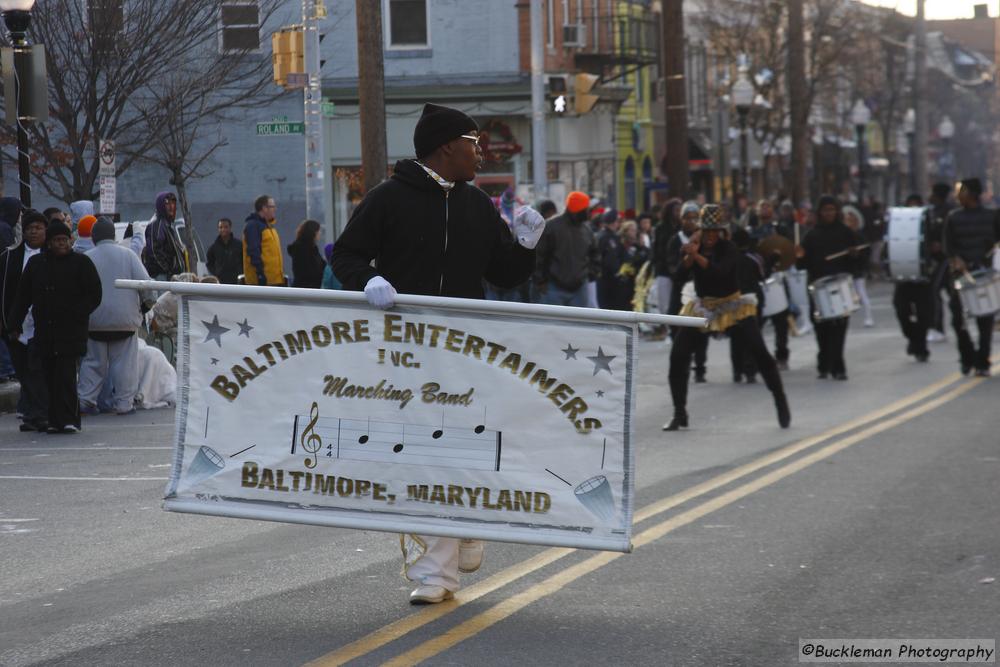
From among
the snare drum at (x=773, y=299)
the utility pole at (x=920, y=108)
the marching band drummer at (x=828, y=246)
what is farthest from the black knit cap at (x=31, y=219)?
the utility pole at (x=920, y=108)

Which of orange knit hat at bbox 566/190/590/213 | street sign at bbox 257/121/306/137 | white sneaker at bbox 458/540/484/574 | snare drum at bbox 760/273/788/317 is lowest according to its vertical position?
white sneaker at bbox 458/540/484/574

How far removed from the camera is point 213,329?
6.94 m

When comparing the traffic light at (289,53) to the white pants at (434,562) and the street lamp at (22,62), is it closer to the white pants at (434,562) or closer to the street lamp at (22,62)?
the street lamp at (22,62)

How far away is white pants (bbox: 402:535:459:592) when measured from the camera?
23.2 feet

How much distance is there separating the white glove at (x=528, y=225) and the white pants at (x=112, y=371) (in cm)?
947

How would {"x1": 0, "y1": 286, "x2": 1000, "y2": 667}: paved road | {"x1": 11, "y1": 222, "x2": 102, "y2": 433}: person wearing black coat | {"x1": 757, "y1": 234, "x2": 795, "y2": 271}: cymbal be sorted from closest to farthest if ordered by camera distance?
{"x1": 0, "y1": 286, "x2": 1000, "y2": 667}: paved road, {"x1": 11, "y1": 222, "x2": 102, "y2": 433}: person wearing black coat, {"x1": 757, "y1": 234, "x2": 795, "y2": 271}: cymbal

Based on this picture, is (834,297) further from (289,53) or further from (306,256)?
(289,53)

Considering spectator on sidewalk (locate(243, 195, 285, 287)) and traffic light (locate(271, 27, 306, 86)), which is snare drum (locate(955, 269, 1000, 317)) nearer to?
spectator on sidewalk (locate(243, 195, 285, 287))

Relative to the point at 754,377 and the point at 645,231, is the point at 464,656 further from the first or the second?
the point at 645,231

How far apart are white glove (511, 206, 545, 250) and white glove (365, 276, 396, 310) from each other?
2.36ft

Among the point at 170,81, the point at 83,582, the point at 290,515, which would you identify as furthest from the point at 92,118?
the point at 290,515

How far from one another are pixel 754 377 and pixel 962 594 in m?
10.9

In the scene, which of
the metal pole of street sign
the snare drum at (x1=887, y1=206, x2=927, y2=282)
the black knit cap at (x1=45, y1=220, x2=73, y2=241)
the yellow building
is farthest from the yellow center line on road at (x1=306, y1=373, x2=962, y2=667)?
the yellow building

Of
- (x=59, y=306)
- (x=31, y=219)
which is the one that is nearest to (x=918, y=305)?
(x=31, y=219)
